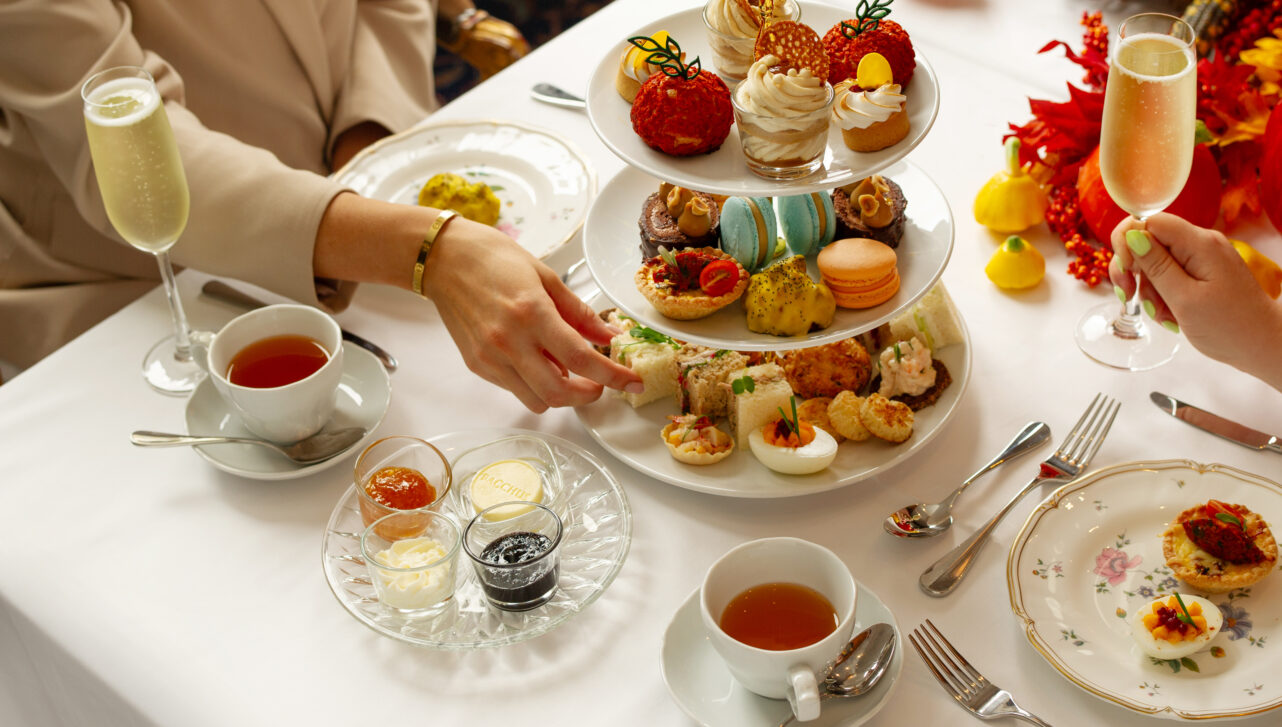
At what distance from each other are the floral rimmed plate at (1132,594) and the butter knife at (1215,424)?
14 centimetres

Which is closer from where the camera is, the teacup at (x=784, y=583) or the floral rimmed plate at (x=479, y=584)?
the teacup at (x=784, y=583)

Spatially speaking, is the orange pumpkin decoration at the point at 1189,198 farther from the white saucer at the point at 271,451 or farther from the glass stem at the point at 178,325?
the glass stem at the point at 178,325

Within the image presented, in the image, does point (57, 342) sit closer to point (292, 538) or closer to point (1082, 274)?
point (292, 538)

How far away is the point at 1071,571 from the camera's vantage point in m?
1.17

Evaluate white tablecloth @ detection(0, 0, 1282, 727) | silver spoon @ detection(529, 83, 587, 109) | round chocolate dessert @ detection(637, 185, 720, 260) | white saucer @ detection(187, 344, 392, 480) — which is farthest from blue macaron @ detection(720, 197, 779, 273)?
silver spoon @ detection(529, 83, 587, 109)

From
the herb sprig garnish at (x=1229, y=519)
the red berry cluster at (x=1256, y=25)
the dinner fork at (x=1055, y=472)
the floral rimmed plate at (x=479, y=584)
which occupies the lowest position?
the floral rimmed plate at (x=479, y=584)

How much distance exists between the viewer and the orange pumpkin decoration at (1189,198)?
5.19 feet

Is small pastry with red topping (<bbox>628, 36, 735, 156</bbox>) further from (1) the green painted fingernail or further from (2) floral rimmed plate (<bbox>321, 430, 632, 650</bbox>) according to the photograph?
(1) the green painted fingernail

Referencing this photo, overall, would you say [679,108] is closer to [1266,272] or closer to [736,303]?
[736,303]

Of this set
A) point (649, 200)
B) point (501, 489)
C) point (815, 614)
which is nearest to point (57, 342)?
point (501, 489)

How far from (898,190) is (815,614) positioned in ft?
1.97

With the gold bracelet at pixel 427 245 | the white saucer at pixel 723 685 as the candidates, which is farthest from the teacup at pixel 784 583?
the gold bracelet at pixel 427 245

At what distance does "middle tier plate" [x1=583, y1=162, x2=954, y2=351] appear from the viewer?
4.02 ft

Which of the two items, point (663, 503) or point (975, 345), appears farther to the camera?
point (975, 345)
